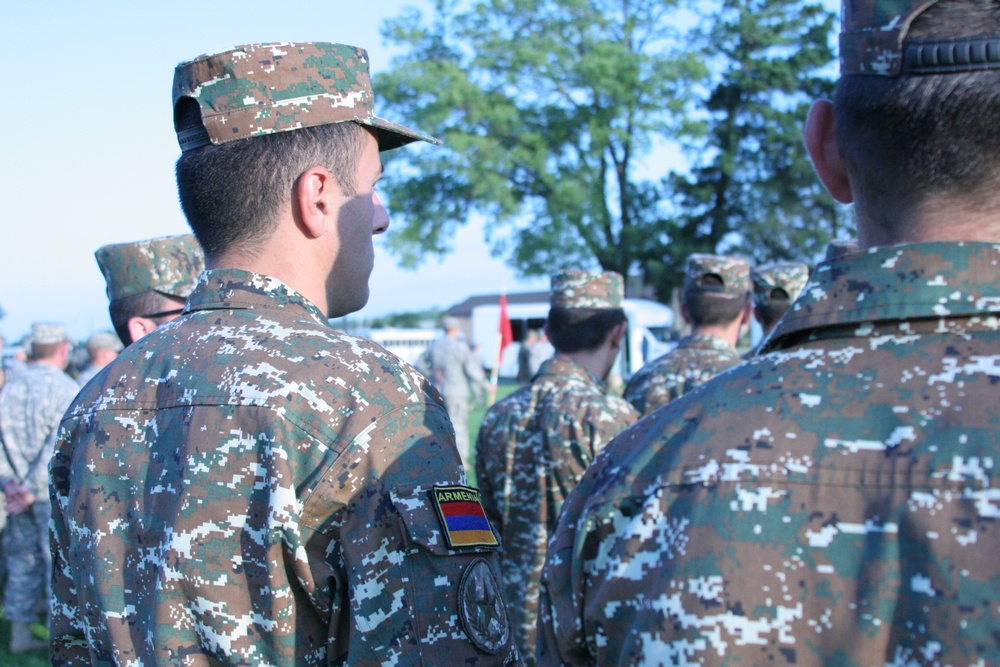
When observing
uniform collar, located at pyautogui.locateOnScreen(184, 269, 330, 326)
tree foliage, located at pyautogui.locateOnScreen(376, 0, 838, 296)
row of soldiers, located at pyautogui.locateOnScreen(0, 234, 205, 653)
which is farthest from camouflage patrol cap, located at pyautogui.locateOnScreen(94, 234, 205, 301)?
tree foliage, located at pyautogui.locateOnScreen(376, 0, 838, 296)

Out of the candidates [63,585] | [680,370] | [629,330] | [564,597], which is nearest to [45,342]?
[680,370]

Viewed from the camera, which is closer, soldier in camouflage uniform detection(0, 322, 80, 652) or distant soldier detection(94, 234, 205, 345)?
distant soldier detection(94, 234, 205, 345)

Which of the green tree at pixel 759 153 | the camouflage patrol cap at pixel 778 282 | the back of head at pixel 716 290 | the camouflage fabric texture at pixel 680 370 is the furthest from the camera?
the green tree at pixel 759 153

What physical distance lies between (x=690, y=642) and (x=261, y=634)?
816 mm

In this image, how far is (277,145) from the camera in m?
1.89

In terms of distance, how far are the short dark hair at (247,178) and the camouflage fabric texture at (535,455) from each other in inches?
94.9

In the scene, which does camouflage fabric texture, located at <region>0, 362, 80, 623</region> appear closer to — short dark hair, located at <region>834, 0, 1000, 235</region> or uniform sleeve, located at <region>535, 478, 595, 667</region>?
uniform sleeve, located at <region>535, 478, 595, 667</region>

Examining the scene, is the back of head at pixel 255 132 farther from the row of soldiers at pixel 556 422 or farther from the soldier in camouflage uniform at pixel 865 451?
the row of soldiers at pixel 556 422

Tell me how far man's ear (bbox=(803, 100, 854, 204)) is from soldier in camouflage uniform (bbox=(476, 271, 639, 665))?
110 inches

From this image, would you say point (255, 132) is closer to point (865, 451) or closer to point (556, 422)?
point (865, 451)

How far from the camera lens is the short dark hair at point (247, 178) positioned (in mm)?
1877

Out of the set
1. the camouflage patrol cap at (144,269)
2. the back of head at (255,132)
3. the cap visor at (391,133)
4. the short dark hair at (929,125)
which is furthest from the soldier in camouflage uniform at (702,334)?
the short dark hair at (929,125)

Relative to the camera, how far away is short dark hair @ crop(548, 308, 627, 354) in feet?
15.0

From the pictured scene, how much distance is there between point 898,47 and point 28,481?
22.8 feet
